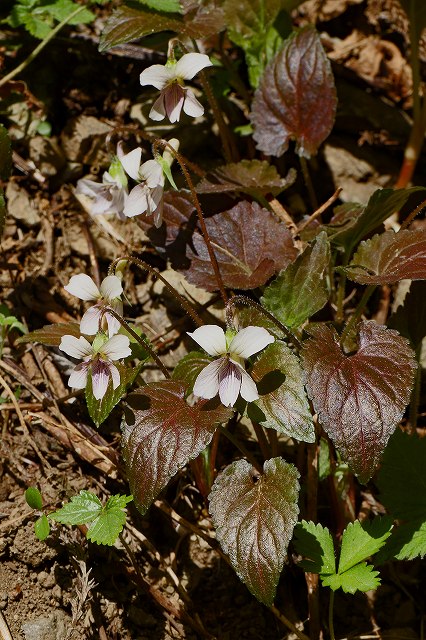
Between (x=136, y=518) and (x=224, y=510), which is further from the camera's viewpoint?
(x=136, y=518)

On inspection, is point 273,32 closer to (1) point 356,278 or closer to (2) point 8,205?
(2) point 8,205

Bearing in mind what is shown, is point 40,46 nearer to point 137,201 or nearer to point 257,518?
point 137,201

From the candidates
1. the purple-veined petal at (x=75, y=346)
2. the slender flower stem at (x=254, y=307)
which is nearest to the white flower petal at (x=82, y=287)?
the purple-veined petal at (x=75, y=346)

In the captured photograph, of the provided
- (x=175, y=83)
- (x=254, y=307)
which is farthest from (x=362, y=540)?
(x=175, y=83)

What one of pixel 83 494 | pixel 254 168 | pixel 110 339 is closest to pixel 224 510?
pixel 83 494

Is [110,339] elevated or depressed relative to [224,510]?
elevated

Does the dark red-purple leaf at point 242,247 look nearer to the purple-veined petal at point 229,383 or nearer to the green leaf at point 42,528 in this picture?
the purple-veined petal at point 229,383

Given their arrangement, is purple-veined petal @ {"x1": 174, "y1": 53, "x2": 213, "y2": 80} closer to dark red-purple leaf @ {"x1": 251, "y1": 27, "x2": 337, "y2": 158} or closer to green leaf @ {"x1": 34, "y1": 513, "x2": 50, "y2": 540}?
dark red-purple leaf @ {"x1": 251, "y1": 27, "x2": 337, "y2": 158}
